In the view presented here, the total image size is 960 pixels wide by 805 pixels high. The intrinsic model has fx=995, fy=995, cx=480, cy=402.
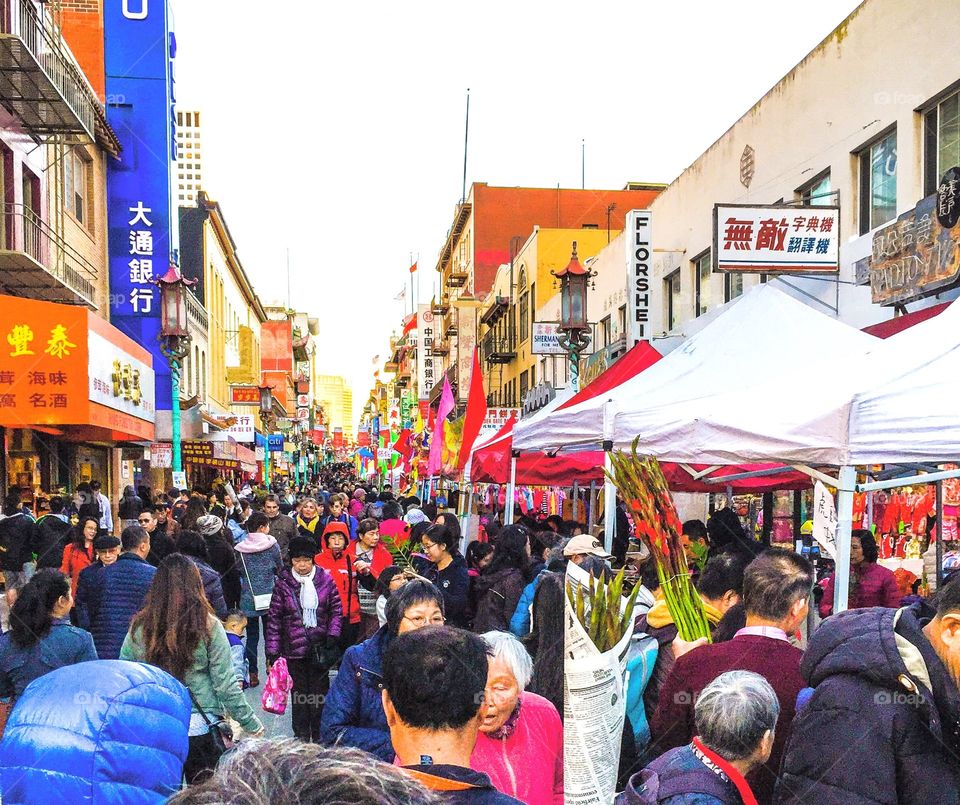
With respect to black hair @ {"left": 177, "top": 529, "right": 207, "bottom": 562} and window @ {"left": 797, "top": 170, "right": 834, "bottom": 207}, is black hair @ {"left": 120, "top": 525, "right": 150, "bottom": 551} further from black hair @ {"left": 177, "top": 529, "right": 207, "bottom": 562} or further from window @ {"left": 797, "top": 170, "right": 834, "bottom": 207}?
window @ {"left": 797, "top": 170, "right": 834, "bottom": 207}

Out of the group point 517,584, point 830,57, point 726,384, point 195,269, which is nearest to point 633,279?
point 830,57

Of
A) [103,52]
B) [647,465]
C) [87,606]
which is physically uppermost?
[103,52]

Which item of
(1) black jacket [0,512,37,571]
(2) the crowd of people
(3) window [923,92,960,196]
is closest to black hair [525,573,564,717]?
(2) the crowd of people

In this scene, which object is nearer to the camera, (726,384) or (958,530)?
(726,384)

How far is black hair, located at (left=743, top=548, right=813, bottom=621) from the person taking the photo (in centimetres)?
392

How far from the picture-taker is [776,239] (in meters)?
12.2

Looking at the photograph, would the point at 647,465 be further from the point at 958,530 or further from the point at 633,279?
the point at 633,279

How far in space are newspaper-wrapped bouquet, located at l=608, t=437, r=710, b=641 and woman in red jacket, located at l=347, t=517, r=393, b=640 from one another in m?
2.56

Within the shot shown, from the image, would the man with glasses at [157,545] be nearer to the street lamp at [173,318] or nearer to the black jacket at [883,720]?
the street lamp at [173,318]

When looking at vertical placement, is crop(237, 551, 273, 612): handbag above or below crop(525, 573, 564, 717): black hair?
below

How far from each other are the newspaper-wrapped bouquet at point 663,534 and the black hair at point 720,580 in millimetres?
64

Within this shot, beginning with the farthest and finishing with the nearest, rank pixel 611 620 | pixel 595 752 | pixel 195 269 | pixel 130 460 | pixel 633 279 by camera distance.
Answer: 1. pixel 195 269
2. pixel 130 460
3. pixel 633 279
4. pixel 611 620
5. pixel 595 752

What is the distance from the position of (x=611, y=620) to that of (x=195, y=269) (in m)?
43.0

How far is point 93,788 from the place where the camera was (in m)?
2.60
